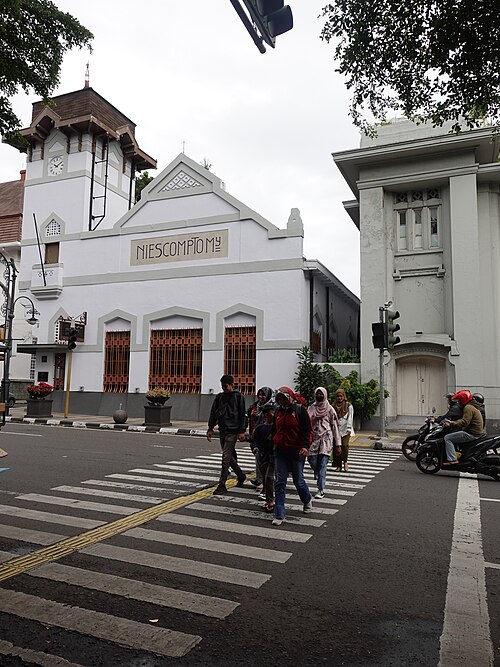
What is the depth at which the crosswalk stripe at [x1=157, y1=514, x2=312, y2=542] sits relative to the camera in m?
6.12

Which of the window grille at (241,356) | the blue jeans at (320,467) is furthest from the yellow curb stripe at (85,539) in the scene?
the window grille at (241,356)

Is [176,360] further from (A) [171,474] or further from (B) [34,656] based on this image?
(B) [34,656]

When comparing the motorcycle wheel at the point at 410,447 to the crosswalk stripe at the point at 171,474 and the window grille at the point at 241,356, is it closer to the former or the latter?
the crosswalk stripe at the point at 171,474

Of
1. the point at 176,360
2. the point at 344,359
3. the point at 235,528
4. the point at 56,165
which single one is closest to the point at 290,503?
the point at 235,528

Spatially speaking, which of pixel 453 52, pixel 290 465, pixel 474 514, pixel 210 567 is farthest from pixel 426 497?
pixel 453 52

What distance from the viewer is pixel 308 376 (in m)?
20.6

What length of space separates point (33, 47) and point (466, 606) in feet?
24.3

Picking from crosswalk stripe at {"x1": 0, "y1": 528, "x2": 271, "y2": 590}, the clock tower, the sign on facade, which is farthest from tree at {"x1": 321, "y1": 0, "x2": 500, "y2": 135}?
the clock tower

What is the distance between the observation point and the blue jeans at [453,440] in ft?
33.8

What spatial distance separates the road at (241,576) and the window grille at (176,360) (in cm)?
1436

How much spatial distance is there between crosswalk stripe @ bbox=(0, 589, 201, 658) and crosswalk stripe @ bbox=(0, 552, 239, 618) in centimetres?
38

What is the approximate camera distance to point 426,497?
27.7 feet

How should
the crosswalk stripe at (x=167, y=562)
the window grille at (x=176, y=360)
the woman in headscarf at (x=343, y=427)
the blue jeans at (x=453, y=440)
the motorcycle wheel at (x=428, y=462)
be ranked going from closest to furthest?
the crosswalk stripe at (x=167, y=562)
the blue jeans at (x=453, y=440)
the motorcycle wheel at (x=428, y=462)
the woman in headscarf at (x=343, y=427)
the window grille at (x=176, y=360)

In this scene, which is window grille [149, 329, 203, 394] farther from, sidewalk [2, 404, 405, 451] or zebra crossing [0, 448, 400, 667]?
zebra crossing [0, 448, 400, 667]
